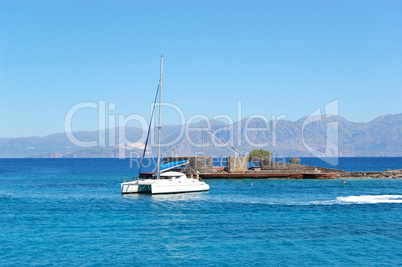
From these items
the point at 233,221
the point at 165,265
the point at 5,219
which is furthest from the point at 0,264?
A: the point at 233,221

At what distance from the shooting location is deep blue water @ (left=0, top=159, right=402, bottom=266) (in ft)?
83.9

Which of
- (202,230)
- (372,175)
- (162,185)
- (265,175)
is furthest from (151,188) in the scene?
(372,175)

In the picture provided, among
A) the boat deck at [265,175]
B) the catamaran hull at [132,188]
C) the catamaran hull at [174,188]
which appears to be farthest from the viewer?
the boat deck at [265,175]

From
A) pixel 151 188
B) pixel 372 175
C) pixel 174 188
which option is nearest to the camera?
pixel 151 188

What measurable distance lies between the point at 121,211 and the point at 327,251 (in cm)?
2083

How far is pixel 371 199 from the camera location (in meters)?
50.1

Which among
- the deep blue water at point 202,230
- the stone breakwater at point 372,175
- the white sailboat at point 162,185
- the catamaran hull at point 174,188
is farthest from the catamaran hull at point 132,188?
the stone breakwater at point 372,175

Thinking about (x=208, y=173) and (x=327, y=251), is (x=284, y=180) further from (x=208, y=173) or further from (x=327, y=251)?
(x=327, y=251)

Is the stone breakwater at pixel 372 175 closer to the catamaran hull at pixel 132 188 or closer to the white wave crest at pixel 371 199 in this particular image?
the white wave crest at pixel 371 199

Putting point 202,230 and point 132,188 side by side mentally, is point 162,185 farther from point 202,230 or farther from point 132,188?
point 202,230

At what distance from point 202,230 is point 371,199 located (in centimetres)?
2518

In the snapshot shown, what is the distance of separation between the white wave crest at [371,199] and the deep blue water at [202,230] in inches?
4.2

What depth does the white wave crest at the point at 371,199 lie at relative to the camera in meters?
48.1

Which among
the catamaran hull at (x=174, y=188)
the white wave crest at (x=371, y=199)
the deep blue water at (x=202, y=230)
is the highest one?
the catamaran hull at (x=174, y=188)
